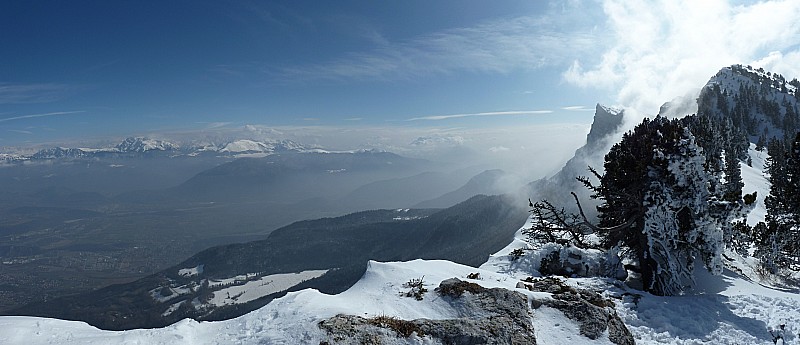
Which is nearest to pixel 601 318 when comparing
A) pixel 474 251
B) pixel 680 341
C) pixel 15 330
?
pixel 680 341

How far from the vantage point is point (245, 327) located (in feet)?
35.0

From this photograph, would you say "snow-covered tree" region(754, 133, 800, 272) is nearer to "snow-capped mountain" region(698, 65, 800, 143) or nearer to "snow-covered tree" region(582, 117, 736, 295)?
"snow-covered tree" region(582, 117, 736, 295)

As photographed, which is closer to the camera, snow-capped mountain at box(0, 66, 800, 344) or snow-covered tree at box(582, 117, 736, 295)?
snow-capped mountain at box(0, 66, 800, 344)

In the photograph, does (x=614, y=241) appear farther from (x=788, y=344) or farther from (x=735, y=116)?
(x=735, y=116)

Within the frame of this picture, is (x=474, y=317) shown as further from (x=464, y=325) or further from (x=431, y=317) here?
(x=431, y=317)

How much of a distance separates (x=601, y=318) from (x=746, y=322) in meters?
5.98

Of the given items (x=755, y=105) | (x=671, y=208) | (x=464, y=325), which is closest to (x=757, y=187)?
(x=671, y=208)

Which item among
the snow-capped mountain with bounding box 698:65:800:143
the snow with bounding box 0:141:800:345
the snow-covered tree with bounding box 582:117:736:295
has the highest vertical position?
the snow-capped mountain with bounding box 698:65:800:143

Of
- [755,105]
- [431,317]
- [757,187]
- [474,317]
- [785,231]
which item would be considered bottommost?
[431,317]

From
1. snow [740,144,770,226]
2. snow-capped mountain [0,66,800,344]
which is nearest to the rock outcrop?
snow-capped mountain [0,66,800,344]

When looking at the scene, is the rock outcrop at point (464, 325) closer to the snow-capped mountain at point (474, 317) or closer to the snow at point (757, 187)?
the snow-capped mountain at point (474, 317)

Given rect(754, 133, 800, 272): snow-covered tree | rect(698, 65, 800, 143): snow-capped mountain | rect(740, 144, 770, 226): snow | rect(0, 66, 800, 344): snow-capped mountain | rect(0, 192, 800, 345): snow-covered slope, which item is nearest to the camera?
rect(0, 192, 800, 345): snow-covered slope

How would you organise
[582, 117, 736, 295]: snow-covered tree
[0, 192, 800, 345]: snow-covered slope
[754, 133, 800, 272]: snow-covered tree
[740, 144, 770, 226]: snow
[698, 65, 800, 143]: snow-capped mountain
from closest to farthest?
[0, 192, 800, 345]: snow-covered slope, [582, 117, 736, 295]: snow-covered tree, [754, 133, 800, 272]: snow-covered tree, [740, 144, 770, 226]: snow, [698, 65, 800, 143]: snow-capped mountain

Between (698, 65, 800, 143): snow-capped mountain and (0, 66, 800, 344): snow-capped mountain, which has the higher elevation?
(698, 65, 800, 143): snow-capped mountain
